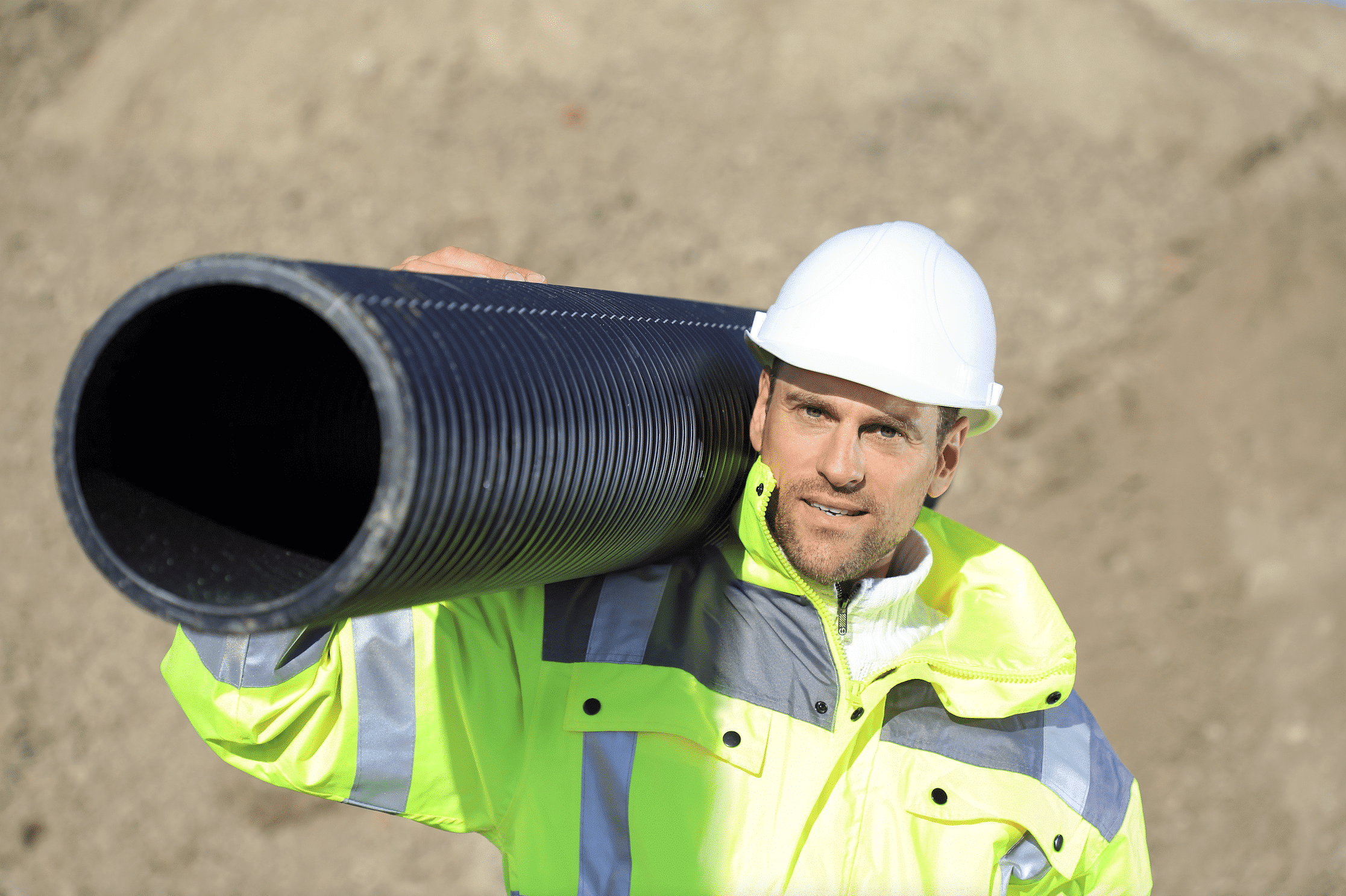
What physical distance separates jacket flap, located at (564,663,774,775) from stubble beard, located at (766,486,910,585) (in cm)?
38

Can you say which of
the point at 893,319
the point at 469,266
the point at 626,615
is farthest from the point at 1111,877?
the point at 469,266

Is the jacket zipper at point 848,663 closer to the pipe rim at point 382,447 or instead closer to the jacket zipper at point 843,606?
the jacket zipper at point 843,606

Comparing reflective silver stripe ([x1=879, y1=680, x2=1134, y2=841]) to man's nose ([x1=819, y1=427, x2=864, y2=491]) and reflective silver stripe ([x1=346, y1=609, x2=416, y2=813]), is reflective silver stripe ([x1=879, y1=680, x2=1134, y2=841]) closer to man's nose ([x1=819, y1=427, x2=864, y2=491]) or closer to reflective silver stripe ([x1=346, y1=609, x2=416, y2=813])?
man's nose ([x1=819, y1=427, x2=864, y2=491])

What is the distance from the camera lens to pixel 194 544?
1611 mm

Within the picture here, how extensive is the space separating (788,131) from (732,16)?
1257 mm

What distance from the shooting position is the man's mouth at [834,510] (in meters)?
2.20

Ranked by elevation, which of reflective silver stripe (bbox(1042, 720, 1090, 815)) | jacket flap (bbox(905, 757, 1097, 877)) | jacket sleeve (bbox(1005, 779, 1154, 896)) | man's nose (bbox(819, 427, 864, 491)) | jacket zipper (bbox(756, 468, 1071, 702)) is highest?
man's nose (bbox(819, 427, 864, 491))

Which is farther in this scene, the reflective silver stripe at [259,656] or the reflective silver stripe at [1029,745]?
the reflective silver stripe at [1029,745]

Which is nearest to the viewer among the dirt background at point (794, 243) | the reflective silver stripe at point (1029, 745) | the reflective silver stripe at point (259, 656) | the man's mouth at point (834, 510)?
the reflective silver stripe at point (259, 656)

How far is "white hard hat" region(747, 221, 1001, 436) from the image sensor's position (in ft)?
7.16

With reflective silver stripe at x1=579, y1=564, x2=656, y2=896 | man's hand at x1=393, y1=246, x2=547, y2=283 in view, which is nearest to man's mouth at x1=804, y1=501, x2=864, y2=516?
reflective silver stripe at x1=579, y1=564, x2=656, y2=896

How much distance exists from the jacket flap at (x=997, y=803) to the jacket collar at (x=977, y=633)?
0.17 meters

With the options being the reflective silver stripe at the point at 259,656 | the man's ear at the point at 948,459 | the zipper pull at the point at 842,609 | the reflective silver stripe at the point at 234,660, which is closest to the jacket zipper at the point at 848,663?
the zipper pull at the point at 842,609

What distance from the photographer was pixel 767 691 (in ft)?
7.35
